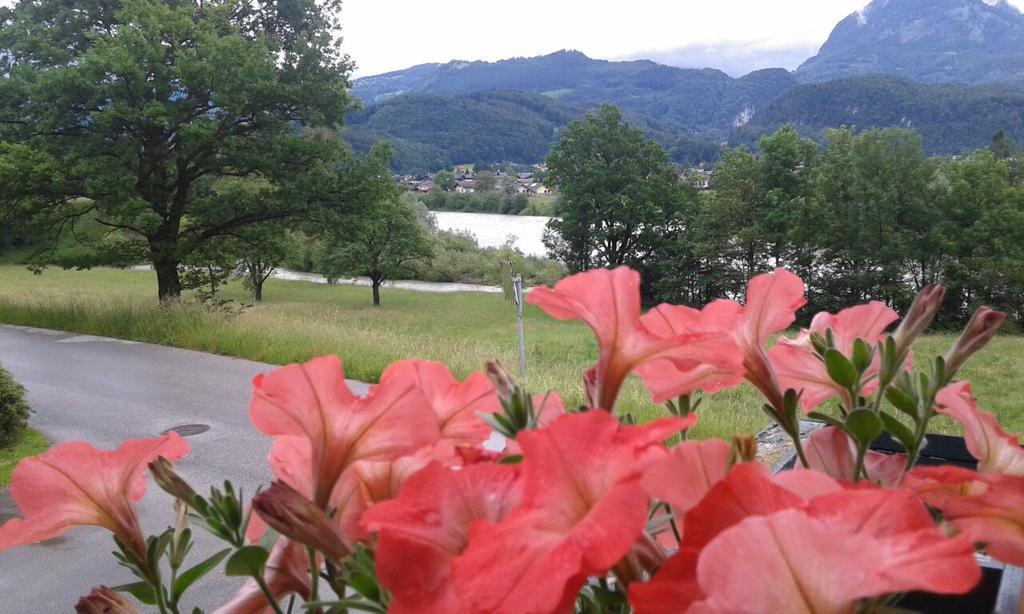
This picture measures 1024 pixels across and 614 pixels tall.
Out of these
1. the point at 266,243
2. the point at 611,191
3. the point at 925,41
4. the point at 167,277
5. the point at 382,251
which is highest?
the point at 925,41

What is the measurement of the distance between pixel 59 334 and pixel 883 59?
18779cm

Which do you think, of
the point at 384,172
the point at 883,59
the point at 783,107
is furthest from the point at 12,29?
the point at 883,59

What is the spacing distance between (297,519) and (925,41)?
206 meters

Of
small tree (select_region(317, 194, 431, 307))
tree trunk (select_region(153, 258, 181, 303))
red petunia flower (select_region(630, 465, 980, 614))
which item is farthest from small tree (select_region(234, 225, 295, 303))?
red petunia flower (select_region(630, 465, 980, 614))

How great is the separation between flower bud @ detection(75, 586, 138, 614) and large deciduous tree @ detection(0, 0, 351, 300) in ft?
41.8

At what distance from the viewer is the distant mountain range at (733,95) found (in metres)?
68.4

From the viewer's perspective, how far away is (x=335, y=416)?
0.44m

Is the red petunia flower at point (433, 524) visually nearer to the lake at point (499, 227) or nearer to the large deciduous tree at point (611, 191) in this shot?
the large deciduous tree at point (611, 191)

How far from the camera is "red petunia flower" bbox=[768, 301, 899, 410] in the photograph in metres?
0.57

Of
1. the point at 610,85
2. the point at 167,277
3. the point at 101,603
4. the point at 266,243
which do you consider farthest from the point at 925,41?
the point at 101,603

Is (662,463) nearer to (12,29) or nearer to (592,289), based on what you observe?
(592,289)

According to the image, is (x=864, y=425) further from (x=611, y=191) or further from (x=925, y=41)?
(x=925, y=41)

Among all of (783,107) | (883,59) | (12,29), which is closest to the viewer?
(12,29)

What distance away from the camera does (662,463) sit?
0.34 meters
